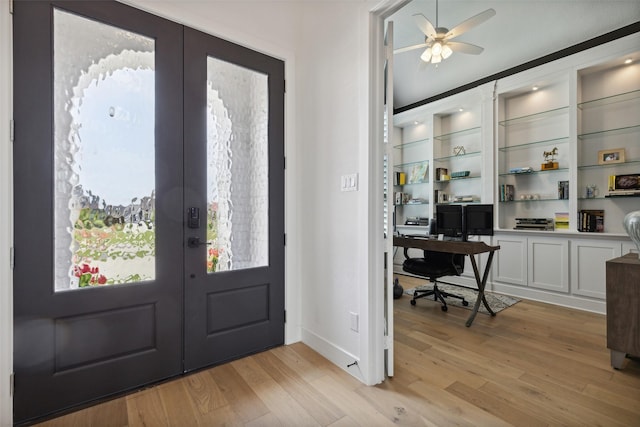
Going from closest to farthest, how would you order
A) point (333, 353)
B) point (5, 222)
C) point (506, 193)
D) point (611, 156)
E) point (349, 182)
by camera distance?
point (5, 222) → point (349, 182) → point (333, 353) → point (611, 156) → point (506, 193)

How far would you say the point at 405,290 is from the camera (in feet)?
13.7

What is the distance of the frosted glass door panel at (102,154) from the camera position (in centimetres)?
164

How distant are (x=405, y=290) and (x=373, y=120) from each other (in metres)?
2.97

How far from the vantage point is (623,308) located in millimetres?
2029

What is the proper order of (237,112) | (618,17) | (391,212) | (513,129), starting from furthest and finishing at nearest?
1. (513,129)
2. (618,17)
3. (237,112)
4. (391,212)

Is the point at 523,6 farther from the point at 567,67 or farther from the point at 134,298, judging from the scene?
the point at 134,298

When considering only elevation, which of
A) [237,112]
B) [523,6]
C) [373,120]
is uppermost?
[523,6]

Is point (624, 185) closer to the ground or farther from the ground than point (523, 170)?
closer to the ground

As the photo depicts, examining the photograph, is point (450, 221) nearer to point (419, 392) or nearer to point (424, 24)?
point (424, 24)

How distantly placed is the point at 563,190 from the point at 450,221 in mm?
1518

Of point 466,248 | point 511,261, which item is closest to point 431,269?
point 466,248

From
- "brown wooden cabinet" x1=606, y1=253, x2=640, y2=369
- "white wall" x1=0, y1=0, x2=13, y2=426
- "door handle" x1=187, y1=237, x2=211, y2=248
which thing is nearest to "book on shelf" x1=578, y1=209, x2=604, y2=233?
"brown wooden cabinet" x1=606, y1=253, x2=640, y2=369

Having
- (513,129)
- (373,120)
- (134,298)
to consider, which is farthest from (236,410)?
(513,129)

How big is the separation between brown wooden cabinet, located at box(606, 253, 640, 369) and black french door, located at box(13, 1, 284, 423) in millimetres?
2413
